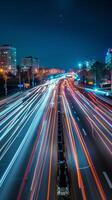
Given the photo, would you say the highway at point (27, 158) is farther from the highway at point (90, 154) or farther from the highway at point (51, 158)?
the highway at point (90, 154)

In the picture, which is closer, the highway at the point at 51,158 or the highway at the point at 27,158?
the highway at the point at 51,158

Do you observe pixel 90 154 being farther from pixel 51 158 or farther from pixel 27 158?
pixel 27 158

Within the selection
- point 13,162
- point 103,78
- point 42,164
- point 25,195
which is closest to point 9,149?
point 13,162

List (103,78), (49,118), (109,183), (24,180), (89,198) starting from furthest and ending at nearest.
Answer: (103,78)
(49,118)
(24,180)
(109,183)
(89,198)

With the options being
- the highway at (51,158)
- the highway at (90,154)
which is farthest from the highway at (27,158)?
the highway at (90,154)

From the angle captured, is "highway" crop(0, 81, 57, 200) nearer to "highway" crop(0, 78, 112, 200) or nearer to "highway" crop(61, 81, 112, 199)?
"highway" crop(0, 78, 112, 200)

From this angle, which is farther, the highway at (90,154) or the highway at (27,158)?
the highway at (27,158)

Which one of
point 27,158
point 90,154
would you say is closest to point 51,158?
point 27,158

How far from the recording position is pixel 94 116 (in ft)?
181

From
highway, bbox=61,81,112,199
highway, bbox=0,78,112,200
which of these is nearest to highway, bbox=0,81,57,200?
highway, bbox=0,78,112,200

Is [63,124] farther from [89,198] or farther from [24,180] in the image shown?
[89,198]

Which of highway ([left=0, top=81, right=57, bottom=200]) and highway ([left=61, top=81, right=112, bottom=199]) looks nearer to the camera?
highway ([left=61, top=81, right=112, bottom=199])

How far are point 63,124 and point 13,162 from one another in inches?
729

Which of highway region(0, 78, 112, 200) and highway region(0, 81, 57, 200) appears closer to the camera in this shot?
highway region(0, 78, 112, 200)
